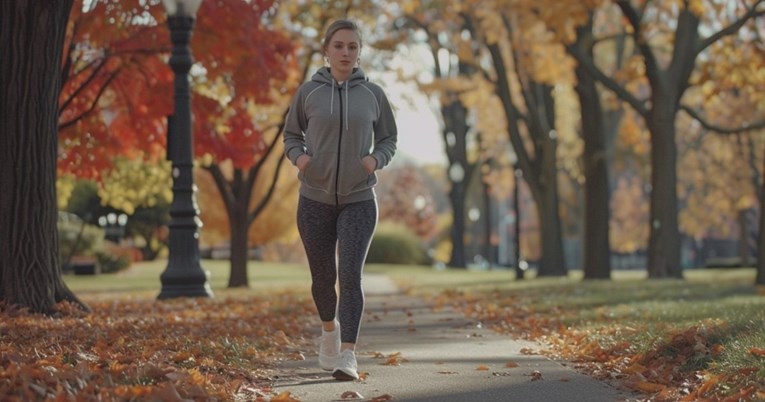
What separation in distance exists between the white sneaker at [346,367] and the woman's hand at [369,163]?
3.62 feet

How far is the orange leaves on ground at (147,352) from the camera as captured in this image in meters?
6.09

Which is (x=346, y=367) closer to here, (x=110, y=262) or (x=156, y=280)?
(x=156, y=280)

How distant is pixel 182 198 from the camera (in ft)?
58.4

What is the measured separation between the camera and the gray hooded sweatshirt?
302 inches

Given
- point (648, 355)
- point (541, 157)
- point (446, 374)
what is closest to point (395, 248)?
point (541, 157)

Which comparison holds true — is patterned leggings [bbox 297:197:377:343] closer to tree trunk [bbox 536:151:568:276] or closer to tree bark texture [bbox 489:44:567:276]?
tree bark texture [bbox 489:44:567:276]

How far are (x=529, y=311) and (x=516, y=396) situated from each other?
27.2 feet

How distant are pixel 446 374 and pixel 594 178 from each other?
18790mm

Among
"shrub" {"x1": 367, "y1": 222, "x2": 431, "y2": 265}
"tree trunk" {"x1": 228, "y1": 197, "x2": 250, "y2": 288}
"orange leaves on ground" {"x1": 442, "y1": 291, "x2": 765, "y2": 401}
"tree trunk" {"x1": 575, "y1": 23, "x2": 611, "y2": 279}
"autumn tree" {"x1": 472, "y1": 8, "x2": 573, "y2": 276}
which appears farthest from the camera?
"shrub" {"x1": 367, "y1": 222, "x2": 431, "y2": 265}

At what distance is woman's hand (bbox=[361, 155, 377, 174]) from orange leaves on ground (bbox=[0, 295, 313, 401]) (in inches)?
56.4

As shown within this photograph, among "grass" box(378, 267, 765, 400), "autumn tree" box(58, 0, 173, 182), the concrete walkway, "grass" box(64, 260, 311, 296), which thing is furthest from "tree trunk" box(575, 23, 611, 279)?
the concrete walkway

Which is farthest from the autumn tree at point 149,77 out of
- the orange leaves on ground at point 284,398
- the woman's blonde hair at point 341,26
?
the orange leaves on ground at point 284,398

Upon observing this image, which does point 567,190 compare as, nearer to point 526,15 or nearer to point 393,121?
point 526,15

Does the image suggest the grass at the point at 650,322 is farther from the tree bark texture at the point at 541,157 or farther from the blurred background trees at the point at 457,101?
the tree bark texture at the point at 541,157
